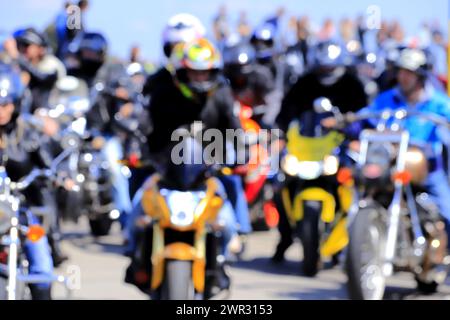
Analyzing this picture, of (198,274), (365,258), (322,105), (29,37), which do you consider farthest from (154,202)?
(29,37)

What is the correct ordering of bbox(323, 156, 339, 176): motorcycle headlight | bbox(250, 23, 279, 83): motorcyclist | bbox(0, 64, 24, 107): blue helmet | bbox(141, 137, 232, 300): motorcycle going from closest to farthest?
bbox(141, 137, 232, 300): motorcycle, bbox(0, 64, 24, 107): blue helmet, bbox(323, 156, 339, 176): motorcycle headlight, bbox(250, 23, 279, 83): motorcyclist

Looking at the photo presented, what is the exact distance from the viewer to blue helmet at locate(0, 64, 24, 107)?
815cm

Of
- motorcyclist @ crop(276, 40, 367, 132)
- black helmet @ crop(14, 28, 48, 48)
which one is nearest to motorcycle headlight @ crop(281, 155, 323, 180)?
motorcyclist @ crop(276, 40, 367, 132)

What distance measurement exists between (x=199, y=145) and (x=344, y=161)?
4.01 meters

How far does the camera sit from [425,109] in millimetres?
10109

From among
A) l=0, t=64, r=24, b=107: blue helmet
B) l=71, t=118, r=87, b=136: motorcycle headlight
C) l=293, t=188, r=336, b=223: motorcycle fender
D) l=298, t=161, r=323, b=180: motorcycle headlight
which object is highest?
l=0, t=64, r=24, b=107: blue helmet

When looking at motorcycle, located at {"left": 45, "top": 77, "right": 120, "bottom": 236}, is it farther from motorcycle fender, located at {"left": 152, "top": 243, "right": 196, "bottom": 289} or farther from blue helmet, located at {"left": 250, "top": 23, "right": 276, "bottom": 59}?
motorcycle fender, located at {"left": 152, "top": 243, "right": 196, "bottom": 289}

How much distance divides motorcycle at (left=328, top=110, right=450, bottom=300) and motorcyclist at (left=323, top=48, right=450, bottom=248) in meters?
0.10

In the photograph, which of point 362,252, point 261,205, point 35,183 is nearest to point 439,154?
point 362,252

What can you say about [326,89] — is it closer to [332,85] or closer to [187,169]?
[332,85]

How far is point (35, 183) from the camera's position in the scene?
907 centimetres

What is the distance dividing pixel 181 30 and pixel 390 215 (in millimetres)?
1899

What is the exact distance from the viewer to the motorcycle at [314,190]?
38.5 feet

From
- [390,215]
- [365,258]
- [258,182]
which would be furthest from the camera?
[258,182]
